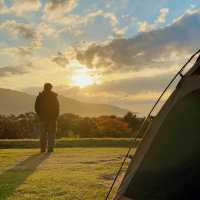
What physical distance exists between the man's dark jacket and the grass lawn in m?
3.39

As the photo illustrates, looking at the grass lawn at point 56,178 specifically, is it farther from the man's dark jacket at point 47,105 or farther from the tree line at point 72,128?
the tree line at point 72,128

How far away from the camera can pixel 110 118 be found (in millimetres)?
51938

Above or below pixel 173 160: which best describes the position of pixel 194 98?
above

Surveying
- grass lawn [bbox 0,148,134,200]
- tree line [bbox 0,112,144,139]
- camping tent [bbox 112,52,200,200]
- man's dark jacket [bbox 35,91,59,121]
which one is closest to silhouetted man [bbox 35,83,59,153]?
man's dark jacket [bbox 35,91,59,121]

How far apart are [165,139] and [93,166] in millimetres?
8491

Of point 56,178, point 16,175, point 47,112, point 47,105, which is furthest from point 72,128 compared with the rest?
point 56,178

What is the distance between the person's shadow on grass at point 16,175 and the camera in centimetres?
1195

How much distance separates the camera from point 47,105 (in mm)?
22797

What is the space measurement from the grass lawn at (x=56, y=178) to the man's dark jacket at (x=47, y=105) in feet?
11.1

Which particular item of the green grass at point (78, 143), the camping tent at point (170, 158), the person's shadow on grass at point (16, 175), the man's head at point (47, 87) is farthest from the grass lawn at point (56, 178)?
the green grass at point (78, 143)

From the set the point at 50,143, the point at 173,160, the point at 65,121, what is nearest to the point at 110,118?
the point at 65,121

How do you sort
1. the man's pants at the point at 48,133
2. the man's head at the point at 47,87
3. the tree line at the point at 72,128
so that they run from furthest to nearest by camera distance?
the tree line at the point at 72,128 < the man's pants at the point at 48,133 < the man's head at the point at 47,87

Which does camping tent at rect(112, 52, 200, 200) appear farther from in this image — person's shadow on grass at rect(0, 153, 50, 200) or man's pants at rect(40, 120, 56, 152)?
man's pants at rect(40, 120, 56, 152)

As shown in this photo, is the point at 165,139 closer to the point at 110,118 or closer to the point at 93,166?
the point at 93,166
